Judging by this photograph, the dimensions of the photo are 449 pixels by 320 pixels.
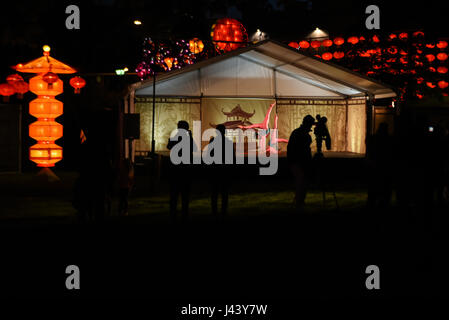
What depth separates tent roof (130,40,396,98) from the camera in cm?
1820

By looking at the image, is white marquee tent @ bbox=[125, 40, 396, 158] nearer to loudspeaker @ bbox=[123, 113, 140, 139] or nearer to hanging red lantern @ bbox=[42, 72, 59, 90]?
hanging red lantern @ bbox=[42, 72, 59, 90]

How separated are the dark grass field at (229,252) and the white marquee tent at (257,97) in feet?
23.1

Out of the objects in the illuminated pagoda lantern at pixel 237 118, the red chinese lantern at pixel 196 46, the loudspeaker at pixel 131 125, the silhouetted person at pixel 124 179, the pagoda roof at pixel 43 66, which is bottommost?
the silhouetted person at pixel 124 179

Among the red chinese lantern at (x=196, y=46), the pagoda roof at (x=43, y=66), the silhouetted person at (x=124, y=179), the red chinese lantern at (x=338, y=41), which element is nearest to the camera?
the silhouetted person at (x=124, y=179)

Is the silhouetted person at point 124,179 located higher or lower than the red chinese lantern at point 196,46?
lower

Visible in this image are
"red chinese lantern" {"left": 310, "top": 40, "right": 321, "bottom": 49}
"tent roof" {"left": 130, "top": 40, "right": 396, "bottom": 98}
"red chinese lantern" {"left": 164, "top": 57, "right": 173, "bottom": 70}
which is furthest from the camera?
"red chinese lantern" {"left": 164, "top": 57, "right": 173, "bottom": 70}

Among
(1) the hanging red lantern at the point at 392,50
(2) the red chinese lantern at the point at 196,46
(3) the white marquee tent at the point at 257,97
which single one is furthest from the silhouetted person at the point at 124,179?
(1) the hanging red lantern at the point at 392,50

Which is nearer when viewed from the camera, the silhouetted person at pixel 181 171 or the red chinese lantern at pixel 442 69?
the silhouetted person at pixel 181 171

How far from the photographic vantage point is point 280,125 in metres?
19.9

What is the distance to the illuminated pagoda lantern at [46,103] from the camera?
15500 mm

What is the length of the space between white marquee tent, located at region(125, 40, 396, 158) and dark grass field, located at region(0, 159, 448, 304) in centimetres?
703

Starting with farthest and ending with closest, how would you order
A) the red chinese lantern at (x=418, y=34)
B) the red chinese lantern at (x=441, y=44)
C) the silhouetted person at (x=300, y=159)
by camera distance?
1. the red chinese lantern at (x=418, y=34)
2. the red chinese lantern at (x=441, y=44)
3. the silhouetted person at (x=300, y=159)

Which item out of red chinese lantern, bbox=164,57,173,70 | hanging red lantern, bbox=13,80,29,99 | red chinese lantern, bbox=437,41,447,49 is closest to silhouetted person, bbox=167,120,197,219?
hanging red lantern, bbox=13,80,29,99

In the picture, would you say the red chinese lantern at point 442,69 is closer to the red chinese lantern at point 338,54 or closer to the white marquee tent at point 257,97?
the white marquee tent at point 257,97
